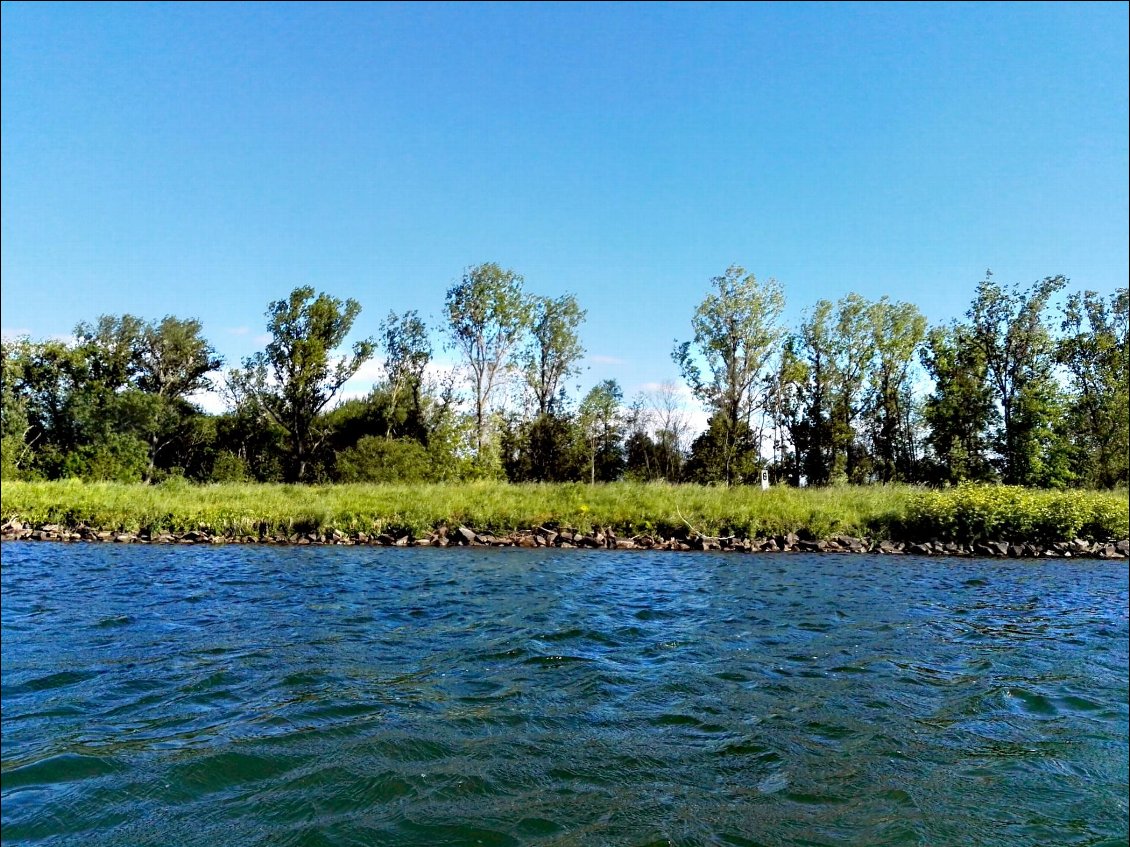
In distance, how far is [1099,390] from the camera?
95.3 ft

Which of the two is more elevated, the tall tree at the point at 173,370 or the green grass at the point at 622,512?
the tall tree at the point at 173,370

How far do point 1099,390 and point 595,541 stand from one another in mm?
24370

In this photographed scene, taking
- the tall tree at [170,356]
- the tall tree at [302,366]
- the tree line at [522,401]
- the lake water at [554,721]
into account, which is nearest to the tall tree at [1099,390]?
the tree line at [522,401]

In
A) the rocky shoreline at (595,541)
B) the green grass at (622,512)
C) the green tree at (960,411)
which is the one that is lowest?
the rocky shoreline at (595,541)

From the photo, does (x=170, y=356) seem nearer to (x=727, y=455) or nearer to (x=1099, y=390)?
(x=727, y=455)

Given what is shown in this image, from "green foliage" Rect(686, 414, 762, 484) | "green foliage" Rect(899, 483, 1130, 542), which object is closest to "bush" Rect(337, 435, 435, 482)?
"green foliage" Rect(686, 414, 762, 484)

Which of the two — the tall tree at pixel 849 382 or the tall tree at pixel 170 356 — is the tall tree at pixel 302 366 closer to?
the tall tree at pixel 170 356

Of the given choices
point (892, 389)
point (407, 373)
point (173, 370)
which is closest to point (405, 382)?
point (407, 373)

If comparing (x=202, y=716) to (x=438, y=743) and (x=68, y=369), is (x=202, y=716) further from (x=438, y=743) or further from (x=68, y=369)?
(x=68, y=369)

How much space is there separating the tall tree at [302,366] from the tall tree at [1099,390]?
35.4 metres

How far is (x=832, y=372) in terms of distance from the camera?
126 ft

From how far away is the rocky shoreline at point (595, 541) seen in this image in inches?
753

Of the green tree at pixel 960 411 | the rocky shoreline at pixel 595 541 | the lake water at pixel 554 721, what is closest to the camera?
the lake water at pixel 554 721

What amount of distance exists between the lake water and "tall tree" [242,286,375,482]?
27357mm
